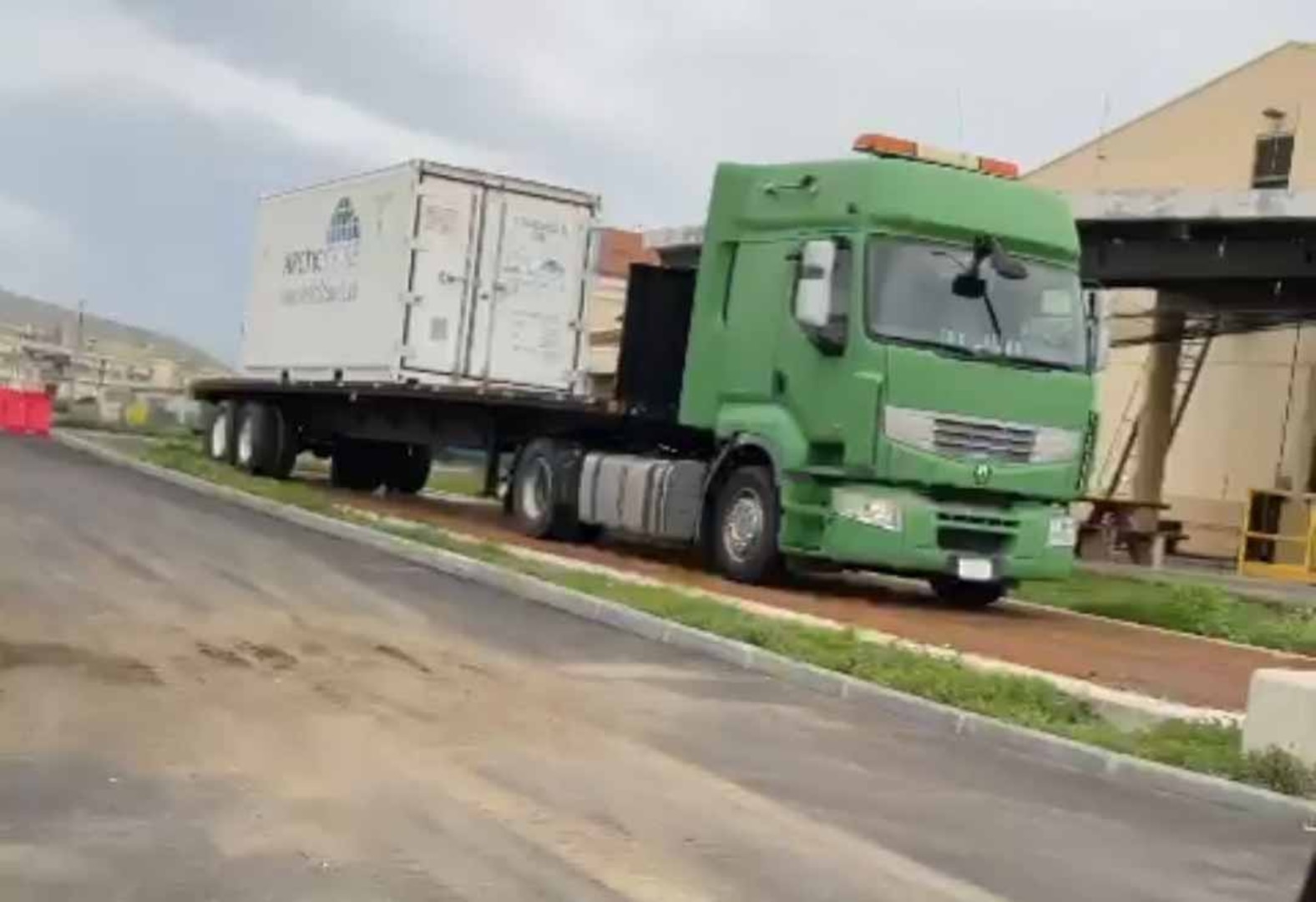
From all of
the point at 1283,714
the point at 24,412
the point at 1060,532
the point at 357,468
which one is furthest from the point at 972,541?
the point at 24,412

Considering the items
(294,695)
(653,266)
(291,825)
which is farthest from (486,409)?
(291,825)

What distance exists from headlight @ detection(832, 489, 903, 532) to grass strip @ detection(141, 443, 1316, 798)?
1.93 meters

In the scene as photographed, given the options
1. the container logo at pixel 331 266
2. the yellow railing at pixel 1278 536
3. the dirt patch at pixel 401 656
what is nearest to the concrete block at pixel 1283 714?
the dirt patch at pixel 401 656

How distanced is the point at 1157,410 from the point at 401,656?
101ft

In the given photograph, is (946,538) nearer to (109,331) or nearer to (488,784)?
(488,784)

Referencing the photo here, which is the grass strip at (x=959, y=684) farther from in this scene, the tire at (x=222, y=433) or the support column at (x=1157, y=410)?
the support column at (x=1157, y=410)

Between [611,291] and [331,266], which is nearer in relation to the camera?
[331,266]

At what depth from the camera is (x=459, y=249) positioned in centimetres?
2375

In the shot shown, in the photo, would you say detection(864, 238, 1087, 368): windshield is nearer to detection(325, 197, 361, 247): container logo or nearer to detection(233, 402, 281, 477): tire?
detection(325, 197, 361, 247): container logo

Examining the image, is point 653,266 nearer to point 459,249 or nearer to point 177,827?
point 459,249

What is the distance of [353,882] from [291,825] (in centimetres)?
76

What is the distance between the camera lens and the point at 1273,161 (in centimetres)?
4209

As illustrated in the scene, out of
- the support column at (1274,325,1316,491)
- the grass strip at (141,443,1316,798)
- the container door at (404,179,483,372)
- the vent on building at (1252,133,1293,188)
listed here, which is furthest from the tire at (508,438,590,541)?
the vent on building at (1252,133,1293,188)

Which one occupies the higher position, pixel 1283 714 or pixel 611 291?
pixel 611 291
